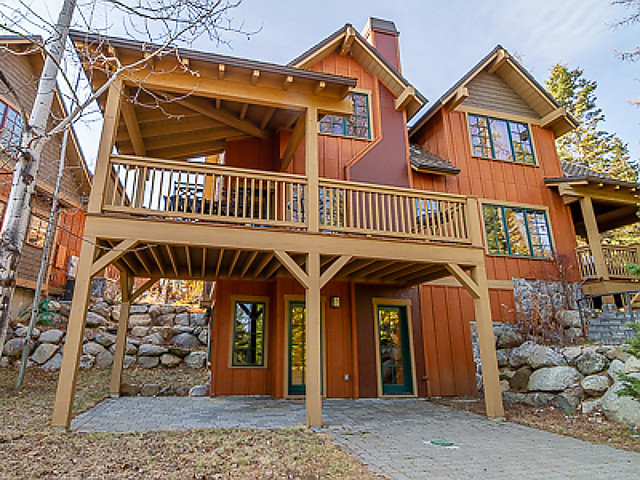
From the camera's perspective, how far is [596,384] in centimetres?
646

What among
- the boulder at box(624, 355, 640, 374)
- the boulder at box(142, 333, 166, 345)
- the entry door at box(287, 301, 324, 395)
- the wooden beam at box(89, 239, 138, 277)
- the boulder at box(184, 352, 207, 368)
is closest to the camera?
the wooden beam at box(89, 239, 138, 277)

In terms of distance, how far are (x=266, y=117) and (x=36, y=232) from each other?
352 inches

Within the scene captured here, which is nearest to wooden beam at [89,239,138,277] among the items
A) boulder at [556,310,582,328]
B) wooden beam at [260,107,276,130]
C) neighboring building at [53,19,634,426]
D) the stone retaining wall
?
neighboring building at [53,19,634,426]

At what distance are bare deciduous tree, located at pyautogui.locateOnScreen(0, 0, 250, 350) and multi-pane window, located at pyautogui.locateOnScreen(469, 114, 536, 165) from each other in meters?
8.16

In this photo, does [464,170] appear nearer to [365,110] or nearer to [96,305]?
[365,110]

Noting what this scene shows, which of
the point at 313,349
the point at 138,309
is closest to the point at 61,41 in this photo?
the point at 313,349

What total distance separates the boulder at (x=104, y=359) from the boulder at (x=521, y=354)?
10001mm

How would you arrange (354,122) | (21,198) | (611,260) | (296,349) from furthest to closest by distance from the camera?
(611,260), (354,122), (296,349), (21,198)

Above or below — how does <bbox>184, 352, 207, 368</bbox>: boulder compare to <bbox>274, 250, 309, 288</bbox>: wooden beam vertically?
below

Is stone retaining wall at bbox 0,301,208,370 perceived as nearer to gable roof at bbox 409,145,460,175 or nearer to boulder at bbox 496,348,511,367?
boulder at bbox 496,348,511,367

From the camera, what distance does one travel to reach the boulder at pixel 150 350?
11305 mm

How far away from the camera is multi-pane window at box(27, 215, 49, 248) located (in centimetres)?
1219

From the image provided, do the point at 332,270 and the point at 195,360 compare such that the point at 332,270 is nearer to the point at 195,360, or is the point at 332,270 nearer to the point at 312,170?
the point at 312,170

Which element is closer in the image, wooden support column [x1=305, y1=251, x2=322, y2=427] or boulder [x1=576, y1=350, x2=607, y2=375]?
wooden support column [x1=305, y1=251, x2=322, y2=427]
